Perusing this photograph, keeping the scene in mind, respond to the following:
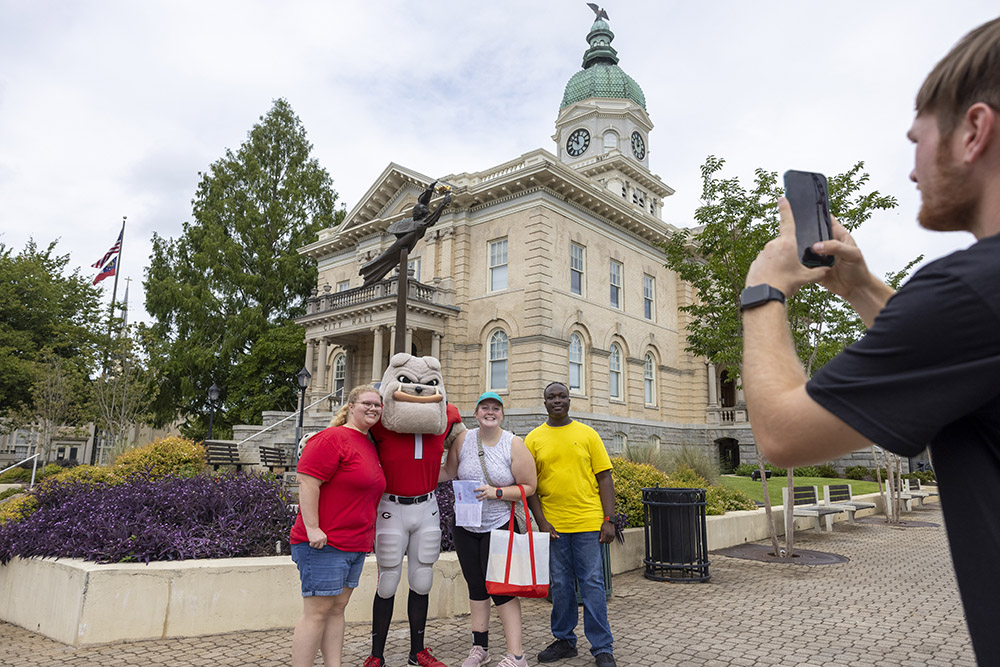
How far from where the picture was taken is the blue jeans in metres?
5.30

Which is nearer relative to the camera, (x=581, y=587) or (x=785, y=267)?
(x=785, y=267)

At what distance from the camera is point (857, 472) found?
2639 centimetres

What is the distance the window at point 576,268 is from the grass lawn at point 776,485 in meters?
9.19

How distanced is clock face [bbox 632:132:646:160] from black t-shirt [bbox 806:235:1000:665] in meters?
41.1

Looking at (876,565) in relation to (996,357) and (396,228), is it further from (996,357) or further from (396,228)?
(996,357)

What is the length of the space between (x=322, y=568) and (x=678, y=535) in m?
5.45

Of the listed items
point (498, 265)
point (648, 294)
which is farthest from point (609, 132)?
point (498, 265)

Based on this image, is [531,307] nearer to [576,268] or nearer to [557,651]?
[576,268]

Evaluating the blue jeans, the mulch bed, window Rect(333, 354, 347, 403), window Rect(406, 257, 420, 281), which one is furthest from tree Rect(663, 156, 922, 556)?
window Rect(333, 354, 347, 403)

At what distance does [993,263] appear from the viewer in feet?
3.87

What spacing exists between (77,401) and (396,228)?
78.0ft

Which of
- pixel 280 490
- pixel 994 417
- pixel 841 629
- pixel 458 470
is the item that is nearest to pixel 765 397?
pixel 994 417

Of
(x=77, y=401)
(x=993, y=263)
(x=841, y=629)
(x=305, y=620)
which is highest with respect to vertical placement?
(x=77, y=401)

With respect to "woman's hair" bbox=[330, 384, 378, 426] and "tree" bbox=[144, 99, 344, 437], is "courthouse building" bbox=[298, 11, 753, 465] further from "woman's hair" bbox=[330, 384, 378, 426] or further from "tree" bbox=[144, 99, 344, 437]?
"woman's hair" bbox=[330, 384, 378, 426]
